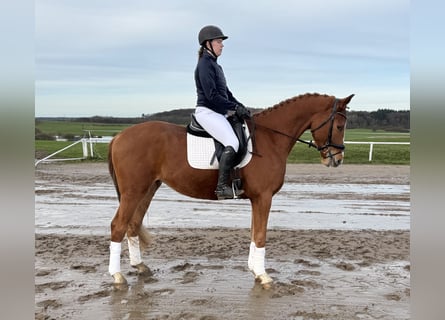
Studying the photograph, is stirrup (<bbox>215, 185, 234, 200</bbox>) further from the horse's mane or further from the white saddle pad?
the horse's mane

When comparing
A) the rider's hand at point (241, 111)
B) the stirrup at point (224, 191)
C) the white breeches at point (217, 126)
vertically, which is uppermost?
the rider's hand at point (241, 111)

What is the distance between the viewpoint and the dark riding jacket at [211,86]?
4.99 meters

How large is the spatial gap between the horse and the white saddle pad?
0.21 ft

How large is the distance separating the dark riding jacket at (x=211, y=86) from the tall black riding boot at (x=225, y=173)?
556 millimetres

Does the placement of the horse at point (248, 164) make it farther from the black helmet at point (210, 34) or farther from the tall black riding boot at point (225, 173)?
the black helmet at point (210, 34)

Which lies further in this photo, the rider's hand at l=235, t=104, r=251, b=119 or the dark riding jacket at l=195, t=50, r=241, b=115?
the rider's hand at l=235, t=104, r=251, b=119

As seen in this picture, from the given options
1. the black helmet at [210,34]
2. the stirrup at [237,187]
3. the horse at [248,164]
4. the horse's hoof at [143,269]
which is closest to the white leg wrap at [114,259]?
the horse at [248,164]

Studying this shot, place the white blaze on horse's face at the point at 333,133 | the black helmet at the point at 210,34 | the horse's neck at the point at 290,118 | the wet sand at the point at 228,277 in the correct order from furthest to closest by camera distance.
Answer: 1. the horse's neck at the point at 290,118
2. the white blaze on horse's face at the point at 333,133
3. the black helmet at the point at 210,34
4. the wet sand at the point at 228,277

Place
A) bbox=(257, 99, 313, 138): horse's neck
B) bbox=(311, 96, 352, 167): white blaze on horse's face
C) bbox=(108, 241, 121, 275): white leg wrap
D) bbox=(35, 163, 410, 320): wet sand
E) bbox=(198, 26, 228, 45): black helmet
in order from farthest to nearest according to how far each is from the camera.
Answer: bbox=(257, 99, 313, 138): horse's neck < bbox=(311, 96, 352, 167): white blaze on horse's face < bbox=(108, 241, 121, 275): white leg wrap < bbox=(198, 26, 228, 45): black helmet < bbox=(35, 163, 410, 320): wet sand

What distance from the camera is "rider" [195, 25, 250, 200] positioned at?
4996 millimetres

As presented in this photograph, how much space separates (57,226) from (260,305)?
5048 millimetres

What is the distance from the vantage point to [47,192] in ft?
39.8

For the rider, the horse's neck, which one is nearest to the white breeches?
the rider
